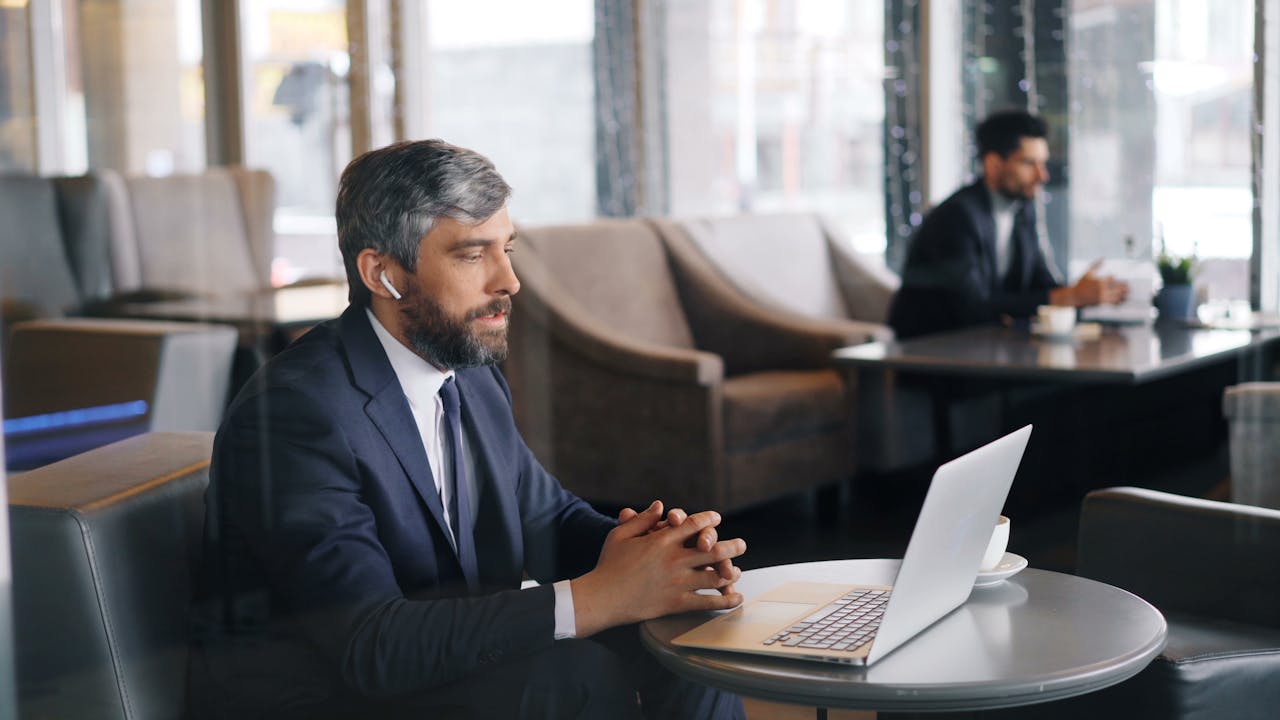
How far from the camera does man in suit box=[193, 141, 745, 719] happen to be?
1130mm

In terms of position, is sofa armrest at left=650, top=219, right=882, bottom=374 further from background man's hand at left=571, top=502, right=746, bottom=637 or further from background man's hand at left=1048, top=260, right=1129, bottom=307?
background man's hand at left=571, top=502, right=746, bottom=637

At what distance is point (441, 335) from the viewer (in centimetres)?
125

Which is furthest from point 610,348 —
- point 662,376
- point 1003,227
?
point 1003,227

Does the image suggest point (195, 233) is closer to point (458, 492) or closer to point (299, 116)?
point (299, 116)

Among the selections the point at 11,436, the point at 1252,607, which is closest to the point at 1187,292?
the point at 1252,607

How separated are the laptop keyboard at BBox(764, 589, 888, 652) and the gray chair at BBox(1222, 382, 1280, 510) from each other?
100cm

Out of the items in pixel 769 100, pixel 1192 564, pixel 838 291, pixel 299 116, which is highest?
pixel 769 100

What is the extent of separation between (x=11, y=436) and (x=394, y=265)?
0.36 m

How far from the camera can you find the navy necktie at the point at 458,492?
1291 mm

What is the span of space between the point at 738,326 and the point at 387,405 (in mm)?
1704

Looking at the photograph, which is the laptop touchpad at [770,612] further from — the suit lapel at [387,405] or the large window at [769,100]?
the large window at [769,100]

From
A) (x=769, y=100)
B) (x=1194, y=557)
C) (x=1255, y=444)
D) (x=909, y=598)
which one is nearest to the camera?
(x=909, y=598)

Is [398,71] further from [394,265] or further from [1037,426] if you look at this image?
[1037,426]

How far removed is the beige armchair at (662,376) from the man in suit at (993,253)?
0.21 metres
